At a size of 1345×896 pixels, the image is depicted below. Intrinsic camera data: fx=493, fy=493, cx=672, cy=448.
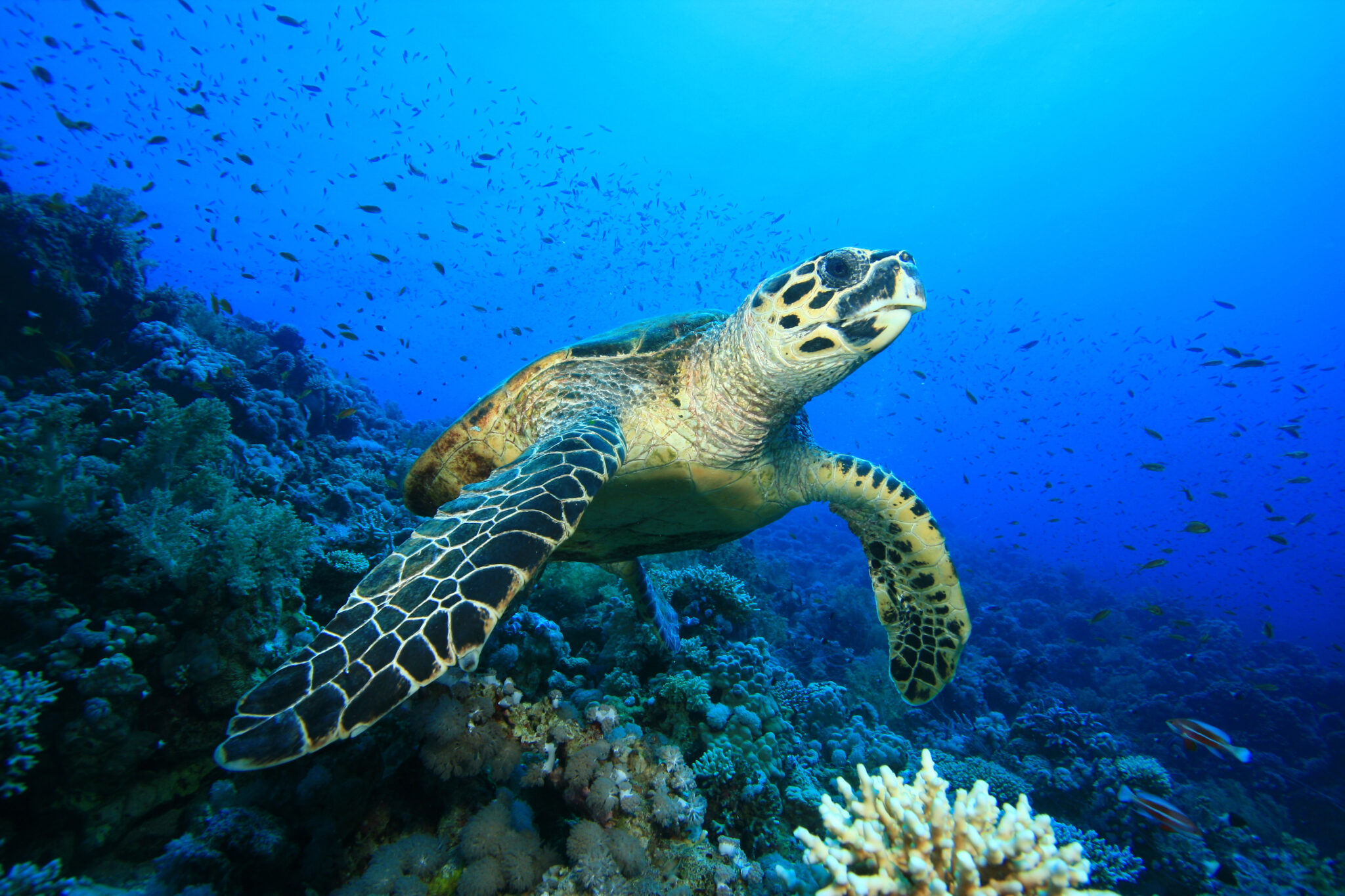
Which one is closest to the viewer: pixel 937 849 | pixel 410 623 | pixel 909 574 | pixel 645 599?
pixel 410 623

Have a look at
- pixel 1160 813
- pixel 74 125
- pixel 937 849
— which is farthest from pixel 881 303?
pixel 74 125

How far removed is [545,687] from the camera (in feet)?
12.3

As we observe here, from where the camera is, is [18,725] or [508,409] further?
[508,409]

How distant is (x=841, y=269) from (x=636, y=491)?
186cm

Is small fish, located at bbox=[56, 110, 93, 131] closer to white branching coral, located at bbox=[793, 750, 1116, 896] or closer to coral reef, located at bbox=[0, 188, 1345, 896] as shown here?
coral reef, located at bbox=[0, 188, 1345, 896]

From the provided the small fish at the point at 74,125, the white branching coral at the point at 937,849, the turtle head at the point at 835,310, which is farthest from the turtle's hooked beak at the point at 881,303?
the small fish at the point at 74,125

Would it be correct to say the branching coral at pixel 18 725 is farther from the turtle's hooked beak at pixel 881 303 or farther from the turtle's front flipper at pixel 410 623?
the turtle's hooked beak at pixel 881 303

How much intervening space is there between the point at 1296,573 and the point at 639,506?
7681 cm

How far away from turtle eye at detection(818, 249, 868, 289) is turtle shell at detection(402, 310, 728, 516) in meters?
1.16

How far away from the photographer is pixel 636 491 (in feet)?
11.1

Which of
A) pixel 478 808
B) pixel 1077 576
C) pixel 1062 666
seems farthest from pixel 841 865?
pixel 1077 576

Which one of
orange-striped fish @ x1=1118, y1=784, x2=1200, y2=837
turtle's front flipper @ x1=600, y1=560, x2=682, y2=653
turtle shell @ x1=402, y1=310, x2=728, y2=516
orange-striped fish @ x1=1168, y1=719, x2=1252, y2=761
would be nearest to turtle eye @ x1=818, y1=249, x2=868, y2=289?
turtle shell @ x1=402, y1=310, x2=728, y2=516

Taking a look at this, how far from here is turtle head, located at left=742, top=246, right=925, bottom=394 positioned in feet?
8.00

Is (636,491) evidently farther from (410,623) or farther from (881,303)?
(410,623)
